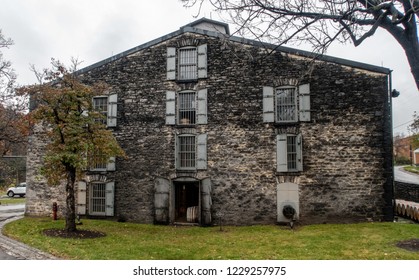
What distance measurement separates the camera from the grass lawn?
7.62m

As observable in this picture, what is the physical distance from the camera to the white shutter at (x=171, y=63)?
13781 mm

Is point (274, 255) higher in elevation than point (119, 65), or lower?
lower

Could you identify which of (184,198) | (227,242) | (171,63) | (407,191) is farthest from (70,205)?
(407,191)

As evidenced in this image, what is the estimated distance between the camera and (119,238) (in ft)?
33.3

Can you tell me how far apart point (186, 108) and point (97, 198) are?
5209 millimetres

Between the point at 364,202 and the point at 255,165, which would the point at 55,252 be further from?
the point at 364,202

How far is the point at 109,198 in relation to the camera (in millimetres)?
13703

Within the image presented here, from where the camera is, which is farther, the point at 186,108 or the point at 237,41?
the point at 186,108

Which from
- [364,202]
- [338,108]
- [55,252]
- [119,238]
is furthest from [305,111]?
[55,252]

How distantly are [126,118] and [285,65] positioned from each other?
22.0ft

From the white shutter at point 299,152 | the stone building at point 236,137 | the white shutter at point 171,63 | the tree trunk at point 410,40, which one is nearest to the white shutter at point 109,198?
the stone building at point 236,137

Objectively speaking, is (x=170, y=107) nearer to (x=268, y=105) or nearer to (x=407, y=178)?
(x=268, y=105)

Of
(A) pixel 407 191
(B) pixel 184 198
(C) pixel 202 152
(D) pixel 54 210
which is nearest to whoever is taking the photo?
A: (C) pixel 202 152

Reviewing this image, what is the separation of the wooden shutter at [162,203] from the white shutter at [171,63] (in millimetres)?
4291
